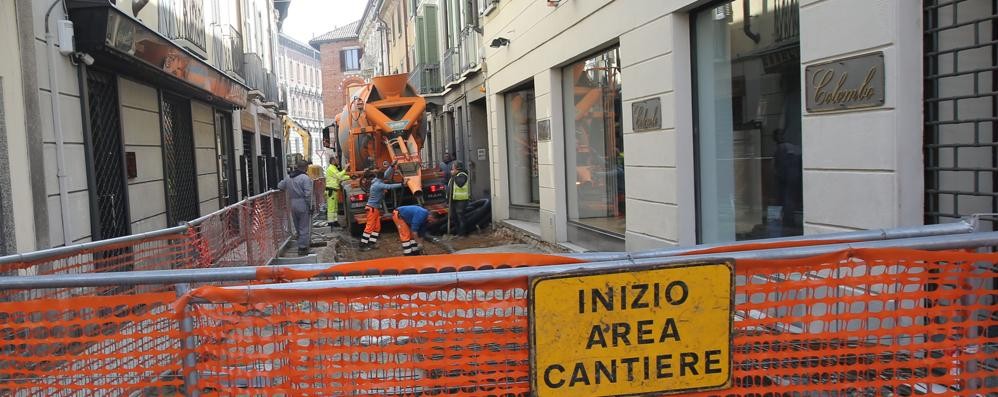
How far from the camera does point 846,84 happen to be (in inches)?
189

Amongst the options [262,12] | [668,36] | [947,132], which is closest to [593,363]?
[947,132]

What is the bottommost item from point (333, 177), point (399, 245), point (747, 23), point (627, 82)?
point (399, 245)

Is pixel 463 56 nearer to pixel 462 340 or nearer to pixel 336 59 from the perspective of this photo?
pixel 462 340

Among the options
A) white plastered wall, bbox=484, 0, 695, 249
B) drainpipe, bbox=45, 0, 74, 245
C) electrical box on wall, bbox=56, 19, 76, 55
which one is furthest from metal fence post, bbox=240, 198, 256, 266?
white plastered wall, bbox=484, 0, 695, 249

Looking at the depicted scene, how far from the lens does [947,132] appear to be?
4.46 meters

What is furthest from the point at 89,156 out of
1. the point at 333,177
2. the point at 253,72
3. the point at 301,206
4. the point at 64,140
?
the point at 253,72

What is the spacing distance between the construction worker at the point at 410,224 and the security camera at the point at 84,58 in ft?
17.5

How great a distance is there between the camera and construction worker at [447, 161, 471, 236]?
1301cm

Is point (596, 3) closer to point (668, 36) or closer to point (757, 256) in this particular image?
point (668, 36)

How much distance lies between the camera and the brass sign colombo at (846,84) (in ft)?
14.9

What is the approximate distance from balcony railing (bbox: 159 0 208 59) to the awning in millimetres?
604

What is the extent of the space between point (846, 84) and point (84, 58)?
265 inches

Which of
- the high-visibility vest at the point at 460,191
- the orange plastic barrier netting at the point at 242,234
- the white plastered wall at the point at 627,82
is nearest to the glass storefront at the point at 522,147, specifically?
the white plastered wall at the point at 627,82

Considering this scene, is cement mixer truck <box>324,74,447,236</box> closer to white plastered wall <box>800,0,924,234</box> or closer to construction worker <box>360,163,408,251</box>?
construction worker <box>360,163,408,251</box>
